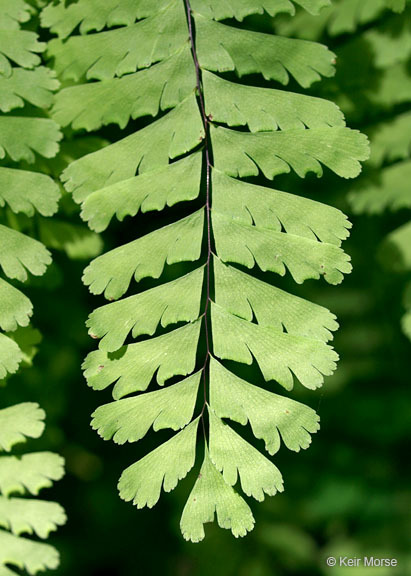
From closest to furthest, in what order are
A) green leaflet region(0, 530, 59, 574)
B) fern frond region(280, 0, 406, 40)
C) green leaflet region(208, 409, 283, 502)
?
green leaflet region(208, 409, 283, 502), green leaflet region(0, 530, 59, 574), fern frond region(280, 0, 406, 40)

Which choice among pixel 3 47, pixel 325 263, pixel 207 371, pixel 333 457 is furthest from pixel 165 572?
pixel 3 47

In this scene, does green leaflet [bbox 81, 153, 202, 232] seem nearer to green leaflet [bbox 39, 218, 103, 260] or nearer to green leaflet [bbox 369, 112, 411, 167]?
green leaflet [bbox 39, 218, 103, 260]

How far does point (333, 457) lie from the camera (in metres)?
2.19

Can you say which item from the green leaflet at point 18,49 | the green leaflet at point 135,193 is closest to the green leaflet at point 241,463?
the green leaflet at point 135,193

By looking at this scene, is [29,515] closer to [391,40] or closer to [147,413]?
[147,413]

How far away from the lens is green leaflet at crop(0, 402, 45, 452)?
1.18m

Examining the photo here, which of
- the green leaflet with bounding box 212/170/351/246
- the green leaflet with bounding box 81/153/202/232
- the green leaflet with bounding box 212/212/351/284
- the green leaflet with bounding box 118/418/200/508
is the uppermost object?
the green leaflet with bounding box 81/153/202/232

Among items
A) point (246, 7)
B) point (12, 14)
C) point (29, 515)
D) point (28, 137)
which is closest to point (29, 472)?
point (29, 515)

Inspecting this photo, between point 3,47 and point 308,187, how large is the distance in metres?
1.01

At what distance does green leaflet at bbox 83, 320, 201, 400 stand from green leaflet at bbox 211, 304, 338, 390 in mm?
50

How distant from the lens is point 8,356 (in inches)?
40.0

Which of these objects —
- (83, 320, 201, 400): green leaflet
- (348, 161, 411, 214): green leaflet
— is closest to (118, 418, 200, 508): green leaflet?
(83, 320, 201, 400): green leaflet

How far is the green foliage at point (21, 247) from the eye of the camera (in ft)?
3.45

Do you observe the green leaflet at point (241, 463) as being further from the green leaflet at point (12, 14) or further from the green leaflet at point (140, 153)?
the green leaflet at point (12, 14)
